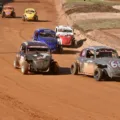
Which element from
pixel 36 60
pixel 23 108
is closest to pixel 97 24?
pixel 36 60

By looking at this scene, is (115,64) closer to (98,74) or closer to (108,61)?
(108,61)

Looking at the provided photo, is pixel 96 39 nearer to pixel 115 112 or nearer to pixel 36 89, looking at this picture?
pixel 36 89

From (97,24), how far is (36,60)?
25.1m

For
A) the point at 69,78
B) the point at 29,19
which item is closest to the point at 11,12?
the point at 29,19

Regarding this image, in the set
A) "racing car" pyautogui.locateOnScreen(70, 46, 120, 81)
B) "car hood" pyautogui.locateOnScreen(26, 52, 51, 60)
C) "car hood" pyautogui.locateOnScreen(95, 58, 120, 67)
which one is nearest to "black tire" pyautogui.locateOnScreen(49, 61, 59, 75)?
"car hood" pyautogui.locateOnScreen(26, 52, 51, 60)

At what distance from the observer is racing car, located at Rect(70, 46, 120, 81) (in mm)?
20531

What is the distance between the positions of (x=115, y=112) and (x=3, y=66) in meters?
11.9

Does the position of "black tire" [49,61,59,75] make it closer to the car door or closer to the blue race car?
the car door

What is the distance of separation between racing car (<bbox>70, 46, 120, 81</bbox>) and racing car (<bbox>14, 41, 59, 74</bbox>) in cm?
114

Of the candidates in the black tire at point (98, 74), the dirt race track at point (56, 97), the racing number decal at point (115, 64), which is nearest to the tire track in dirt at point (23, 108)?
the dirt race track at point (56, 97)

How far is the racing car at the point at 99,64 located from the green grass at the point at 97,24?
20.8m

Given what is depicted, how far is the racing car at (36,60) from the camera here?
22375 millimetres

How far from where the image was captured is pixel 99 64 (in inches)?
832

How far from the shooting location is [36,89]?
1819cm
